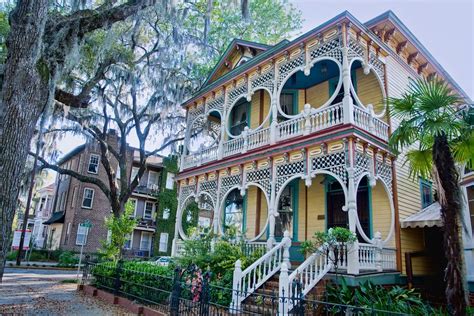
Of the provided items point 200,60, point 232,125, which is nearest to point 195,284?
point 232,125

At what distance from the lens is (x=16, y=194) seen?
5762mm

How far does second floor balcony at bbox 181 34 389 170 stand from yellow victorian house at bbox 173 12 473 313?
0.04m

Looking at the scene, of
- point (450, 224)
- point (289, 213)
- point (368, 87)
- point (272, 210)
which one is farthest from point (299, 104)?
point (450, 224)

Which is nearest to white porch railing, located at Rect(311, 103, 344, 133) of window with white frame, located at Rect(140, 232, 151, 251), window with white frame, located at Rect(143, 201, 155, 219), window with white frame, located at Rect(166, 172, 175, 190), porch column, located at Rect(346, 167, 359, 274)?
porch column, located at Rect(346, 167, 359, 274)

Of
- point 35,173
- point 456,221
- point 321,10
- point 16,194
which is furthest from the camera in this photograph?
point 35,173

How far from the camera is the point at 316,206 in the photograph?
1167 cm

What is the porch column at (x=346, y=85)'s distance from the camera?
9.10 meters

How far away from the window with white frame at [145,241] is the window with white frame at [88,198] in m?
5.54

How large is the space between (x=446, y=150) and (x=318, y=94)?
756cm

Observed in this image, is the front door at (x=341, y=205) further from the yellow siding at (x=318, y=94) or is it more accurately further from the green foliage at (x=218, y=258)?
the yellow siding at (x=318, y=94)

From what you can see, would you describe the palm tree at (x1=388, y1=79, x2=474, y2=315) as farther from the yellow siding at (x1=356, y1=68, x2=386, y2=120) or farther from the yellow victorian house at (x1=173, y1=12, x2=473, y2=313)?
the yellow siding at (x1=356, y1=68, x2=386, y2=120)

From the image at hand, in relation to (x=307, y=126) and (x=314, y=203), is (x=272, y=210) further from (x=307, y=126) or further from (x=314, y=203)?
(x=307, y=126)

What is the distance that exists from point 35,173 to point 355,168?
62.7 ft

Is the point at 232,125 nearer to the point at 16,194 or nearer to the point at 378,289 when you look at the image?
the point at 378,289
